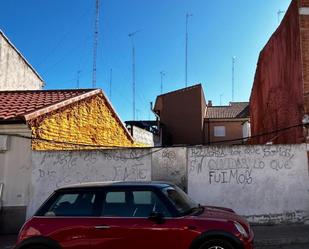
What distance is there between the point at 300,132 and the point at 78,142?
272 inches

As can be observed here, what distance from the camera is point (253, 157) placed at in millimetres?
11430

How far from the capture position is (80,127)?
1467 cm

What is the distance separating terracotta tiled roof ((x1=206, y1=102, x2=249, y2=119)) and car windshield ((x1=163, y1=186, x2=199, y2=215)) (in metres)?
37.2

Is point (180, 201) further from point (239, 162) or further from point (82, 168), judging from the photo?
point (82, 168)

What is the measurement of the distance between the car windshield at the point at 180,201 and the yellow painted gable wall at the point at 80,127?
5.76 metres

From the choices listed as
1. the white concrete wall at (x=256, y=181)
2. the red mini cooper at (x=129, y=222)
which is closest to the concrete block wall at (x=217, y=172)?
the white concrete wall at (x=256, y=181)

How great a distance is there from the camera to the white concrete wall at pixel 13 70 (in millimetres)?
19703

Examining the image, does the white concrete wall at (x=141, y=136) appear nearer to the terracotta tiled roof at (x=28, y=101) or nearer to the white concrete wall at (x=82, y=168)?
the terracotta tiled roof at (x=28, y=101)

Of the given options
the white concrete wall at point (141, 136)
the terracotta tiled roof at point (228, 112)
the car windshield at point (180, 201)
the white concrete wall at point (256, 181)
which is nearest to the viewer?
the car windshield at point (180, 201)

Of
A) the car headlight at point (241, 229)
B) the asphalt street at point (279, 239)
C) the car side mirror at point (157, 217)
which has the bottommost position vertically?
the asphalt street at point (279, 239)

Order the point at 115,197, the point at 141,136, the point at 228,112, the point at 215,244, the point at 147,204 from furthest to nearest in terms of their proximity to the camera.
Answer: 1. the point at 228,112
2. the point at 141,136
3. the point at 115,197
4. the point at 147,204
5. the point at 215,244

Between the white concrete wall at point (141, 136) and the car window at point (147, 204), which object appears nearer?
the car window at point (147, 204)

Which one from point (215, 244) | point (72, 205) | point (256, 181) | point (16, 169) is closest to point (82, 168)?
point (16, 169)

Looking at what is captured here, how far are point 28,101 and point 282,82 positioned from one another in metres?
8.33
